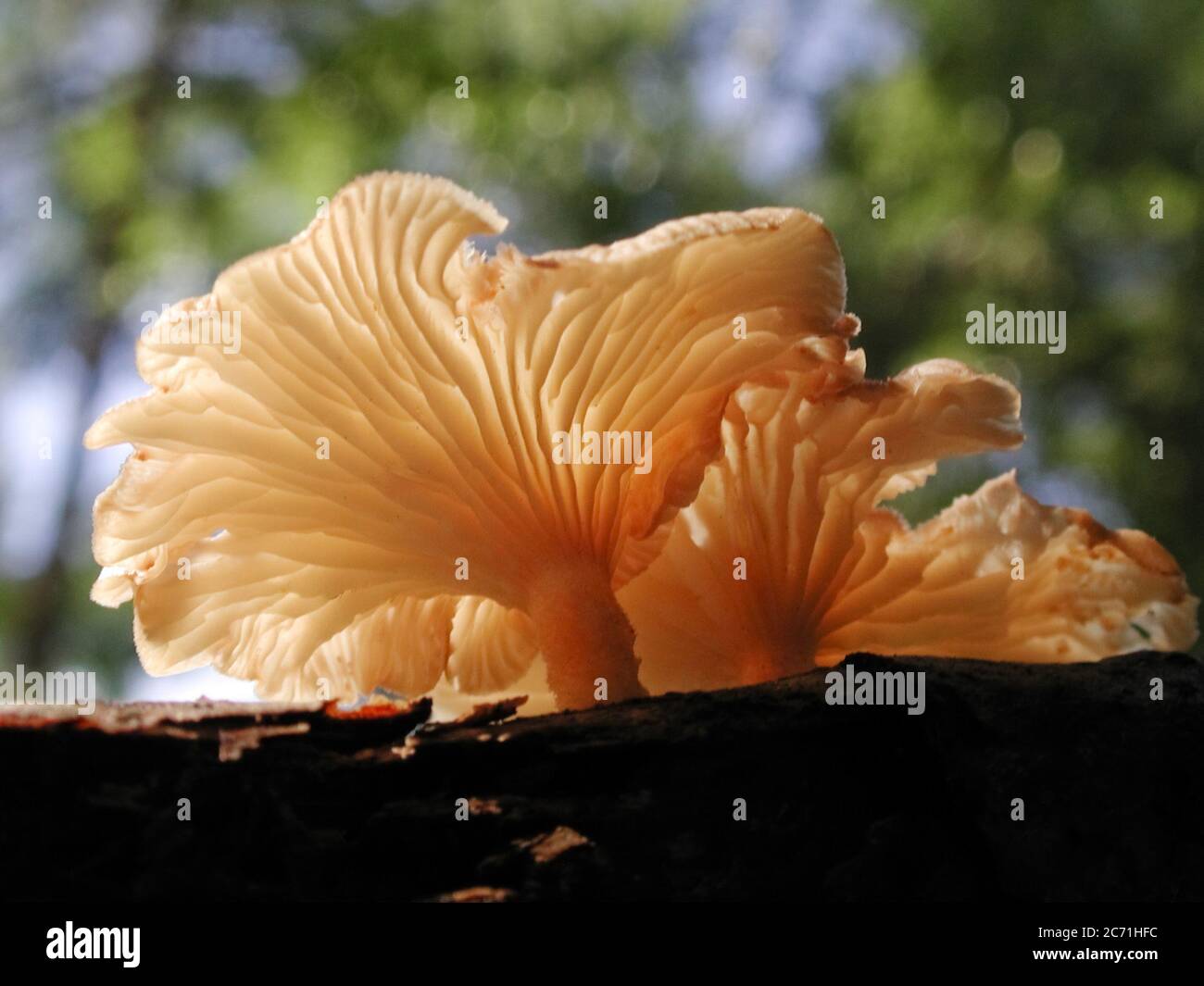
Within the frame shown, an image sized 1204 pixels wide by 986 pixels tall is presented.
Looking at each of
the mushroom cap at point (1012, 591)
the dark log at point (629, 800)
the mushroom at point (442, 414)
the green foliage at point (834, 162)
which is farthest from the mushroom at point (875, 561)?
the green foliage at point (834, 162)

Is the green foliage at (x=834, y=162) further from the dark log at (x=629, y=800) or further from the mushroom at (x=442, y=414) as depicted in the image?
the dark log at (x=629, y=800)

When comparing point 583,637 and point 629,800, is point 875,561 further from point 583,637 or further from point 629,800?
point 629,800

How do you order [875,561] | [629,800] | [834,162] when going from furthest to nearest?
[834,162]
[875,561]
[629,800]

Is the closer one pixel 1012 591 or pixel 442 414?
pixel 442 414

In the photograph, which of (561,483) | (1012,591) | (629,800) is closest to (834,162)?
(1012,591)

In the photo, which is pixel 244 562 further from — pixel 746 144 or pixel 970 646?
pixel 746 144

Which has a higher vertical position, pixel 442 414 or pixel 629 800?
pixel 442 414

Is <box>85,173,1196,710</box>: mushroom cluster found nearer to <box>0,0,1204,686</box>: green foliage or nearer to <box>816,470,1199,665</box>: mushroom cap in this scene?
<box>816,470,1199,665</box>: mushroom cap
